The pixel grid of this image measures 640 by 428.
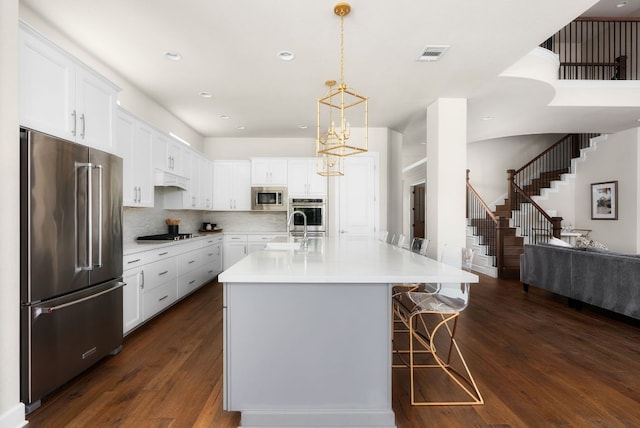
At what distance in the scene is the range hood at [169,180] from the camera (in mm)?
4121

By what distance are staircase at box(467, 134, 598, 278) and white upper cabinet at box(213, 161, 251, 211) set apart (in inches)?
194

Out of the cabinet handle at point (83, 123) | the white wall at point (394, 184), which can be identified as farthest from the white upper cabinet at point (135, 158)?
the white wall at point (394, 184)

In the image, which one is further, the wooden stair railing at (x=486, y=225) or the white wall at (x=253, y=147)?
the white wall at (x=253, y=147)

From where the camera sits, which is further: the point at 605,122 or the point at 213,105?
the point at 605,122

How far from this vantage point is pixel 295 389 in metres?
1.82

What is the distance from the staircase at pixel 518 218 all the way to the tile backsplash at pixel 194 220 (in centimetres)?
417

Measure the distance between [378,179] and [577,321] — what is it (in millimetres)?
3573

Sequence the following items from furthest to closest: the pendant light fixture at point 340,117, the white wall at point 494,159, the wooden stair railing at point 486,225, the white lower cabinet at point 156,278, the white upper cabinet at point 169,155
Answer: the white wall at point 494,159, the wooden stair railing at point 486,225, the white upper cabinet at point 169,155, the white lower cabinet at point 156,278, the pendant light fixture at point 340,117

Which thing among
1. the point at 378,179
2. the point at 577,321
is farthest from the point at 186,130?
the point at 577,321

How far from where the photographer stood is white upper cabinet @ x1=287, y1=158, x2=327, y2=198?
20.6ft

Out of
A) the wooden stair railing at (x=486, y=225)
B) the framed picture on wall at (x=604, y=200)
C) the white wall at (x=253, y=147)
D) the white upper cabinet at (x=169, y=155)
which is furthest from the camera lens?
the white wall at (x=253, y=147)

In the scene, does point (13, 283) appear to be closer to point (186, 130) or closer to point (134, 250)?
point (134, 250)

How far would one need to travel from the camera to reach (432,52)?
3.13m

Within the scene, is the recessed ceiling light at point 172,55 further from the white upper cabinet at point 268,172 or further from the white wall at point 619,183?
the white wall at point 619,183
